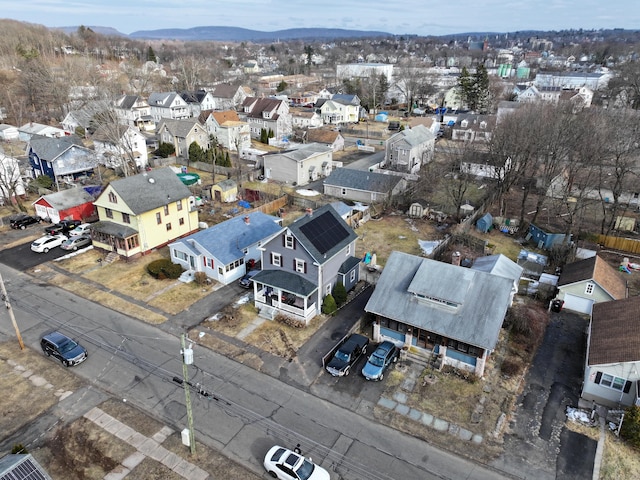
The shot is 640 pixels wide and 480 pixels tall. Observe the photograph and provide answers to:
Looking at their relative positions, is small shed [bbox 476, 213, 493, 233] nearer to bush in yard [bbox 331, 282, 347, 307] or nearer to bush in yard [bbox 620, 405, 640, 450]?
bush in yard [bbox 331, 282, 347, 307]

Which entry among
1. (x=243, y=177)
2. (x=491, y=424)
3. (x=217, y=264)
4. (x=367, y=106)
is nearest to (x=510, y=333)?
(x=491, y=424)

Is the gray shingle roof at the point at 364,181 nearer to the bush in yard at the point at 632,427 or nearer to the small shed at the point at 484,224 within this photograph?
the small shed at the point at 484,224

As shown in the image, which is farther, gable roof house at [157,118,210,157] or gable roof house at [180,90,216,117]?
gable roof house at [180,90,216,117]

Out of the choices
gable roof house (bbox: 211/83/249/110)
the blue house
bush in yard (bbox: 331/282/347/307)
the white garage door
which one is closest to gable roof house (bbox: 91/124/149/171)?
bush in yard (bbox: 331/282/347/307)

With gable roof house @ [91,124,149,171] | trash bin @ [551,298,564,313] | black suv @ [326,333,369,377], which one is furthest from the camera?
gable roof house @ [91,124,149,171]

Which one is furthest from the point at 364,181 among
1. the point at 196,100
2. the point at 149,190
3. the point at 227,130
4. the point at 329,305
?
the point at 196,100

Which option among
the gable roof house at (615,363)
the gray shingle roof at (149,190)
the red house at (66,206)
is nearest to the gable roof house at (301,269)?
the gray shingle roof at (149,190)

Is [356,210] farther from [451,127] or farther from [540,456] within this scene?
[451,127]
